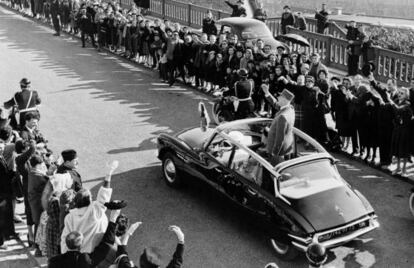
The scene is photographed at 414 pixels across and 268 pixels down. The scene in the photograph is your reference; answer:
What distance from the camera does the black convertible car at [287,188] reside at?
9000 millimetres

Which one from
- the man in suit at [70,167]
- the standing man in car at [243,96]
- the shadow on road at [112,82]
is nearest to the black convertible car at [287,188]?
the man in suit at [70,167]

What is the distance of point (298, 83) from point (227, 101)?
5.54ft

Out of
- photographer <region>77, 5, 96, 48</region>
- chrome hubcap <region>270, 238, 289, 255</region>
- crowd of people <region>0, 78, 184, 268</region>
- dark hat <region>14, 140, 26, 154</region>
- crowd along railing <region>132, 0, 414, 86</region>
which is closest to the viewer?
crowd of people <region>0, 78, 184, 268</region>

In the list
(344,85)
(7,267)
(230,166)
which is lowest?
(7,267)

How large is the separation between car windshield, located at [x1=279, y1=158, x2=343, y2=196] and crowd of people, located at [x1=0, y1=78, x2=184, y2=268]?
200cm

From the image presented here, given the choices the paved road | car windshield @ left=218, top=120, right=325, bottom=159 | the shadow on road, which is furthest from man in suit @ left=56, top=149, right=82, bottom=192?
the shadow on road

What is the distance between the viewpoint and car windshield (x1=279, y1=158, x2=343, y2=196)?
31.1 ft

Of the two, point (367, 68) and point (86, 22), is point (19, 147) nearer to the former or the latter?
point (367, 68)

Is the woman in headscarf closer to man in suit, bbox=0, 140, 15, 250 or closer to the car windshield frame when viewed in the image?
the car windshield frame

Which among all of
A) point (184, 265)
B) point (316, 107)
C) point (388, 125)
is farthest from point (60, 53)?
point (184, 265)

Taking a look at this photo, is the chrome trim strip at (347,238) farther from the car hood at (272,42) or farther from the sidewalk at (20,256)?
the car hood at (272,42)

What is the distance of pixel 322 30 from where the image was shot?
23.7 m

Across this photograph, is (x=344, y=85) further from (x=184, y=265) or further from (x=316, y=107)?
(x=184, y=265)

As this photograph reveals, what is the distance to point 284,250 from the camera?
30.4 feet
